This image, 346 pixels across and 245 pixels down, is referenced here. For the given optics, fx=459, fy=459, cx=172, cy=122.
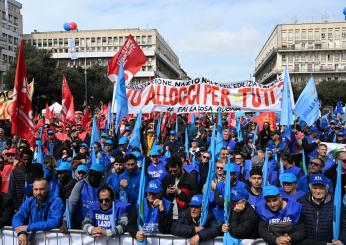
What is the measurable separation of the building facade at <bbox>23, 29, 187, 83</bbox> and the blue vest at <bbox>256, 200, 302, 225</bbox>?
302 feet

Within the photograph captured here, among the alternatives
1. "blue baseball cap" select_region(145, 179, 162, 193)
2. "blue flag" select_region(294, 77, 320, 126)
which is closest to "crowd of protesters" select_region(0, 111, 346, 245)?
"blue baseball cap" select_region(145, 179, 162, 193)

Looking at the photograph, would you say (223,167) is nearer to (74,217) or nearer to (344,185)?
(344,185)

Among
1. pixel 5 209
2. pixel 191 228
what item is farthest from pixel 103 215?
pixel 5 209

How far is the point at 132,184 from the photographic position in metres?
5.98

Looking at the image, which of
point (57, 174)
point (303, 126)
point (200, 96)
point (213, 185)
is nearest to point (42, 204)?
point (57, 174)

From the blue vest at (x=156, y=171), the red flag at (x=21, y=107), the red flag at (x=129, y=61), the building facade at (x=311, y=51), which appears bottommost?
the blue vest at (x=156, y=171)

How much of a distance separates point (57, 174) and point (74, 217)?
1030 millimetres

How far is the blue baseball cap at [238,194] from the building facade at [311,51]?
90803 mm

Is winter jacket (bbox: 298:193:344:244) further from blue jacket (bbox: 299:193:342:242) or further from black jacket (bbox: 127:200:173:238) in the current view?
black jacket (bbox: 127:200:173:238)

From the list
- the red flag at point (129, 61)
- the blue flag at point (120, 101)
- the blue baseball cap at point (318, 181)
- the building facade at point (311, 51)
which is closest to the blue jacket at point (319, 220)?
the blue baseball cap at point (318, 181)

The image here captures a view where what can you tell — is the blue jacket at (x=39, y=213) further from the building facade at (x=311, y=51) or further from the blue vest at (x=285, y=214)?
the building facade at (x=311, y=51)

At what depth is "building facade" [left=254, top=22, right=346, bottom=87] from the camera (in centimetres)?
9369

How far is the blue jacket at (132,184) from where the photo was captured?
5.85 metres

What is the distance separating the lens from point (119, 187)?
19.5 feet
